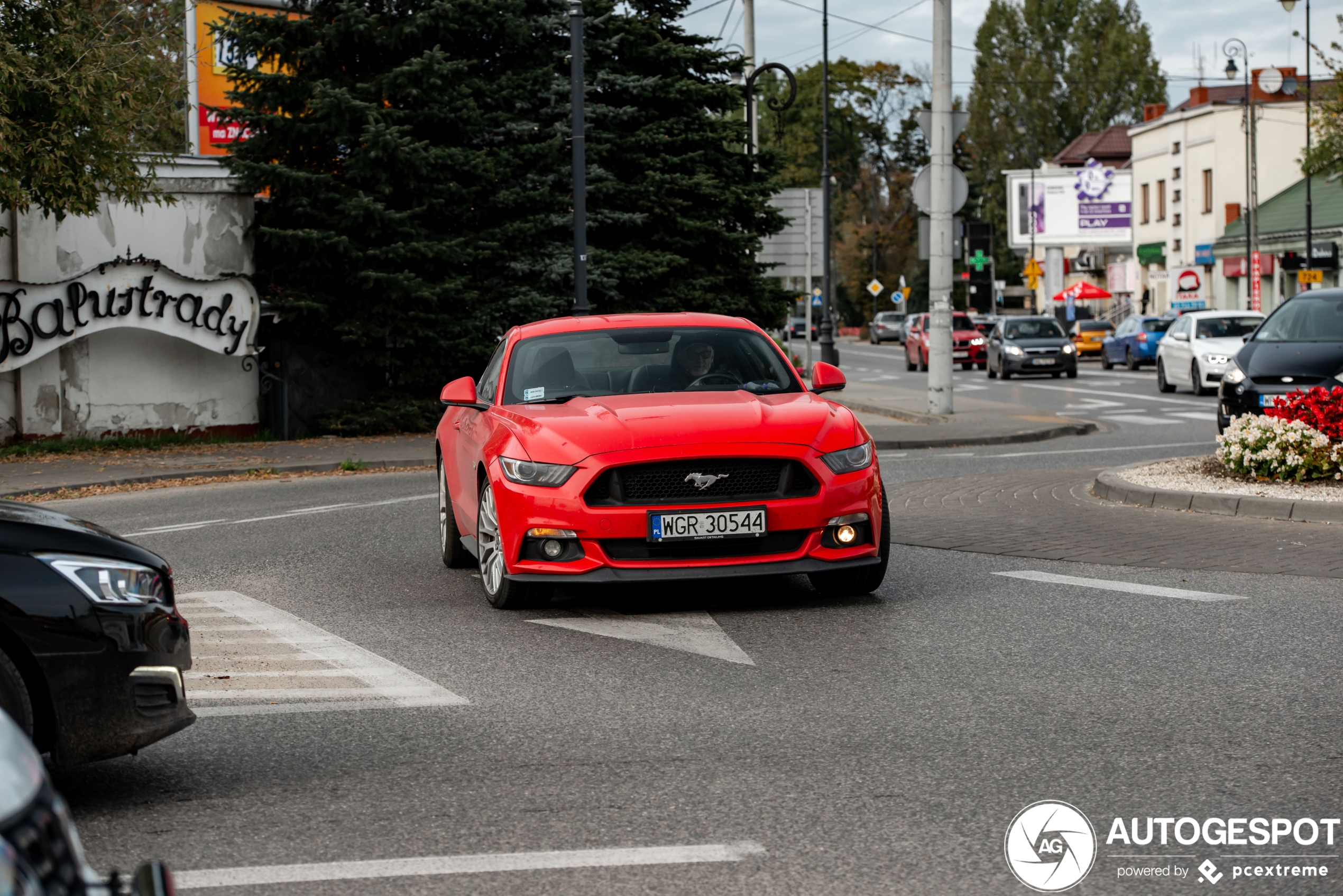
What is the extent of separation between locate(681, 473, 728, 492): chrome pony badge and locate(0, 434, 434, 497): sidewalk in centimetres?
1062

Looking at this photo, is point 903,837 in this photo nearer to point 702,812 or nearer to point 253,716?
point 702,812

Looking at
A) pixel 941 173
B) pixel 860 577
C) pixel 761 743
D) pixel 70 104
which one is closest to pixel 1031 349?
pixel 941 173

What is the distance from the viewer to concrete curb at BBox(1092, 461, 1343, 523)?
11.2 m

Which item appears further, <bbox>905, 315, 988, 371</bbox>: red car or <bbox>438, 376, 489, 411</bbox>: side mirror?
<bbox>905, 315, 988, 371</bbox>: red car

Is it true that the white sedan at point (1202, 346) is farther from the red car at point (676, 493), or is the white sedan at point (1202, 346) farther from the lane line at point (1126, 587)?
the red car at point (676, 493)

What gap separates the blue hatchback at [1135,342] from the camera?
45469mm

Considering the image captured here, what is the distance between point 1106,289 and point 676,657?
3298 inches

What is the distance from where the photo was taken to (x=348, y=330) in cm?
2217

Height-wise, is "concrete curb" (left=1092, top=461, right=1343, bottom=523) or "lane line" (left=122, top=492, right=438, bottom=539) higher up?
"concrete curb" (left=1092, top=461, right=1343, bottom=523)

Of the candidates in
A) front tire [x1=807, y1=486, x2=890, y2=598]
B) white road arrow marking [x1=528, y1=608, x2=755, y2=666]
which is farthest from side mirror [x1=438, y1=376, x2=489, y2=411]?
front tire [x1=807, y1=486, x2=890, y2=598]

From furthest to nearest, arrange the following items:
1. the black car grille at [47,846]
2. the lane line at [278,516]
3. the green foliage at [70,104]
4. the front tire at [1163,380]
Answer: the front tire at [1163,380] → the green foliage at [70,104] → the lane line at [278,516] → the black car grille at [47,846]

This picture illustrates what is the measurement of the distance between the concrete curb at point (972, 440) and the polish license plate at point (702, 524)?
12870 mm

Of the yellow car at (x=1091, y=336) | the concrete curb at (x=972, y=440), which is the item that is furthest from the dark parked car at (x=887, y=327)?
the concrete curb at (x=972, y=440)

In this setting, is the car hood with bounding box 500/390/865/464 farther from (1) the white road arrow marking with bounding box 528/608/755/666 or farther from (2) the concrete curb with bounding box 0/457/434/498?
(2) the concrete curb with bounding box 0/457/434/498
